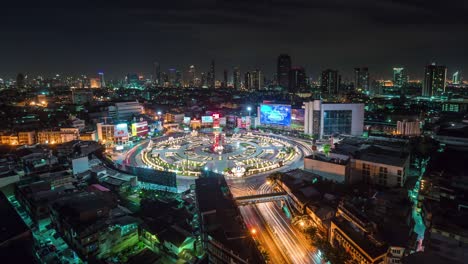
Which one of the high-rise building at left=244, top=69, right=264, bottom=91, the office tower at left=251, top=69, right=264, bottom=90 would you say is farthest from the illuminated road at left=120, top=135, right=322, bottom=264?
the high-rise building at left=244, top=69, right=264, bottom=91

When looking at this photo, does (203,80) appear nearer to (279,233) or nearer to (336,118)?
(336,118)

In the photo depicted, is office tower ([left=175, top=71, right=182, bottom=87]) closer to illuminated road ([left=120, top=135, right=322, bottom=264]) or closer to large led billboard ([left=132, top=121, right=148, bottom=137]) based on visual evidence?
large led billboard ([left=132, top=121, right=148, bottom=137])

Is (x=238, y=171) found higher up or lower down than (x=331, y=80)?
lower down

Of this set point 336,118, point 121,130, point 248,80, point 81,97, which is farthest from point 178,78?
point 336,118

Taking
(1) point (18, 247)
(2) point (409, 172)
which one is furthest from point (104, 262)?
(2) point (409, 172)

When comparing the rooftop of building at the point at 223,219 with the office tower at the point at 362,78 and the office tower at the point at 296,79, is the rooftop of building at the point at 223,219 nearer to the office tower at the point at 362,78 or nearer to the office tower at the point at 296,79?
the office tower at the point at 296,79

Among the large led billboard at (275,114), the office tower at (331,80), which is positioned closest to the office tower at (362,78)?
the office tower at (331,80)
